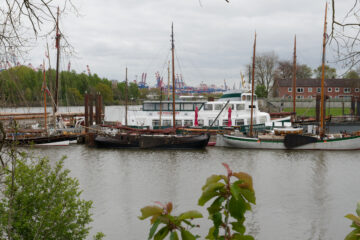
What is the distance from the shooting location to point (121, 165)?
2344 cm

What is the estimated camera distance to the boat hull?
28.9 metres

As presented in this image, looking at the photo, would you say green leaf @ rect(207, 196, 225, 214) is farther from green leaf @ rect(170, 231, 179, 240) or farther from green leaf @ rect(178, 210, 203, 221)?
green leaf @ rect(170, 231, 179, 240)

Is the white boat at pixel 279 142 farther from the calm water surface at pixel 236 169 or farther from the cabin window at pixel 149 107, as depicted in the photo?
the cabin window at pixel 149 107

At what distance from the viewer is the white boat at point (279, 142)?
2888cm

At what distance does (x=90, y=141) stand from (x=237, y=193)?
32285 mm

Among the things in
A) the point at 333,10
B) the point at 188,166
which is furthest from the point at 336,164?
the point at 333,10

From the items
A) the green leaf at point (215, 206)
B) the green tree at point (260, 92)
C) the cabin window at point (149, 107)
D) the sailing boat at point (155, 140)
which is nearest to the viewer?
the green leaf at point (215, 206)

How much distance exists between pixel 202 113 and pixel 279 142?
9.43 m

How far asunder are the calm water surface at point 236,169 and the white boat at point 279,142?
0.99 meters

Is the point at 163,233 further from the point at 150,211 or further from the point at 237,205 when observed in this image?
the point at 237,205

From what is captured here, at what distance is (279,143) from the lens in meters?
29.7

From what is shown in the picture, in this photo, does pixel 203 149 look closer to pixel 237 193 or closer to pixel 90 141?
pixel 90 141

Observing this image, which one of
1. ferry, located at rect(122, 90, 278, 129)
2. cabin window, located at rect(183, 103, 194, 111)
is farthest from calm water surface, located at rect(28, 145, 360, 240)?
cabin window, located at rect(183, 103, 194, 111)

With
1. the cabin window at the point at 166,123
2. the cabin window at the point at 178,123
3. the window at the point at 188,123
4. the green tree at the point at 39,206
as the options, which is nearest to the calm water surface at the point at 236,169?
the green tree at the point at 39,206
